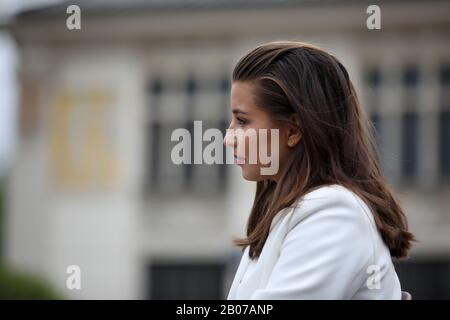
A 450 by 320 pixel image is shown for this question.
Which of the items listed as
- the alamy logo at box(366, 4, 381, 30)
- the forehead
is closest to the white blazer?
the forehead

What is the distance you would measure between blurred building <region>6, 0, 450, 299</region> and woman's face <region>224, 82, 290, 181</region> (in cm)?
1352

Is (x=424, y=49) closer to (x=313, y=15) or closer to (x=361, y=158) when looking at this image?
(x=313, y=15)

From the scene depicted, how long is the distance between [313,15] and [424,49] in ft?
6.40

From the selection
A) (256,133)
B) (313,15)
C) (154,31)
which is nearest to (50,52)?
(154,31)

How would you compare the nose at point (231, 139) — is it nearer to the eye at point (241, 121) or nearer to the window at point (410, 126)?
the eye at point (241, 121)

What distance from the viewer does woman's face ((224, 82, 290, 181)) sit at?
195cm

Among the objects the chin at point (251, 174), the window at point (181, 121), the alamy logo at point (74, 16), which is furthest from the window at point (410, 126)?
the chin at point (251, 174)

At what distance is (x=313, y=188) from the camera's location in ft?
6.12

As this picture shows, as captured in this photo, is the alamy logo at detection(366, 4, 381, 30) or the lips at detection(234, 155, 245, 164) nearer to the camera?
the lips at detection(234, 155, 245, 164)

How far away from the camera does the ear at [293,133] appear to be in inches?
75.8

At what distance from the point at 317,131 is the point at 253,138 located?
0.48ft

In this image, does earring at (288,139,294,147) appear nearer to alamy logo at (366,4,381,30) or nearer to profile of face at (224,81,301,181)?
profile of face at (224,81,301,181)

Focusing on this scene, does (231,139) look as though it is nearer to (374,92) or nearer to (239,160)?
(239,160)
